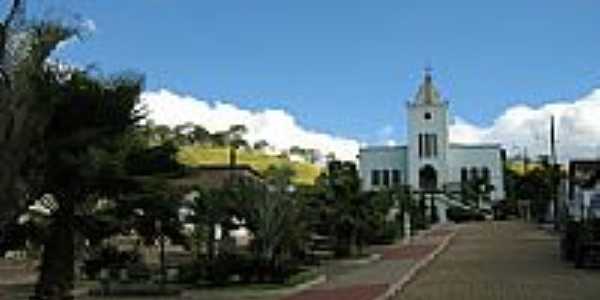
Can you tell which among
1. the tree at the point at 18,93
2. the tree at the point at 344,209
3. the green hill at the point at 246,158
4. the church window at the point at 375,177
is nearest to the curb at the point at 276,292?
the tree at the point at 18,93

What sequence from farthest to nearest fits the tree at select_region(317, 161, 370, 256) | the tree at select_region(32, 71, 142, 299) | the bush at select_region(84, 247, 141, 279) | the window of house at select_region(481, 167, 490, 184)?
the window of house at select_region(481, 167, 490, 184) → the tree at select_region(317, 161, 370, 256) → the bush at select_region(84, 247, 141, 279) → the tree at select_region(32, 71, 142, 299)

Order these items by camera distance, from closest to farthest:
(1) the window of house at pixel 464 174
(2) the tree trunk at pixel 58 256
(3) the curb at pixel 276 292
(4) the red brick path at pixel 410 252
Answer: (2) the tree trunk at pixel 58 256
(3) the curb at pixel 276 292
(4) the red brick path at pixel 410 252
(1) the window of house at pixel 464 174

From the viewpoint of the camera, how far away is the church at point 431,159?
132125 mm

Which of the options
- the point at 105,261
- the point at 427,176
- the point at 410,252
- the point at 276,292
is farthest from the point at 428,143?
the point at 276,292

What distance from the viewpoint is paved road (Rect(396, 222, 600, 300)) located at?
2708 cm

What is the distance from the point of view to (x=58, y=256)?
2439 cm

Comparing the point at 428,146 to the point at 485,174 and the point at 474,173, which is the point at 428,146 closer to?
the point at 474,173

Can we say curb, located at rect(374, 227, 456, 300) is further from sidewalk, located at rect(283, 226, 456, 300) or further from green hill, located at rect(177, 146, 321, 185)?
green hill, located at rect(177, 146, 321, 185)

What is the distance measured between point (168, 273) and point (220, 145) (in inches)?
A: 4348

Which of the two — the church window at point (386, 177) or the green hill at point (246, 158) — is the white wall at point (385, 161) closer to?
the church window at point (386, 177)

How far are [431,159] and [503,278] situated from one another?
100 meters

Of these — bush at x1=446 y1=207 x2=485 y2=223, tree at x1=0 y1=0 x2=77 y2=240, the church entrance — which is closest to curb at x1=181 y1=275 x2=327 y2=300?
tree at x1=0 y1=0 x2=77 y2=240

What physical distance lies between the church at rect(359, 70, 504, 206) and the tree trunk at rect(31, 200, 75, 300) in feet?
349

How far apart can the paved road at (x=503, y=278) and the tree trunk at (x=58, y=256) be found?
7.95 meters
